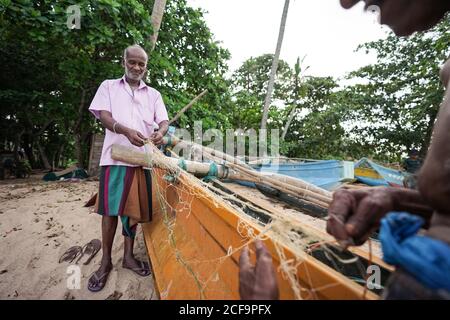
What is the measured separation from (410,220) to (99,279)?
2.30m

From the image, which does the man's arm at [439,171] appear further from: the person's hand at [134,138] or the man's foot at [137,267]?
the man's foot at [137,267]

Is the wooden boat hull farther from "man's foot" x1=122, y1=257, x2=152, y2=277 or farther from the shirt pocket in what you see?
the shirt pocket

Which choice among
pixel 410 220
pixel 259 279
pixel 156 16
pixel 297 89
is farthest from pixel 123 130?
pixel 297 89

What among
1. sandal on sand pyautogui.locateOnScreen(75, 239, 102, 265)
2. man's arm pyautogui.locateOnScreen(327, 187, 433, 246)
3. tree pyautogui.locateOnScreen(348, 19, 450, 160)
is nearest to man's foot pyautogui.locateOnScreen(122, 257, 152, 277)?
sandal on sand pyautogui.locateOnScreen(75, 239, 102, 265)

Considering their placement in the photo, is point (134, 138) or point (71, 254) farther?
point (71, 254)

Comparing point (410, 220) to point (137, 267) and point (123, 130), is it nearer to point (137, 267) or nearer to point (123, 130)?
point (123, 130)

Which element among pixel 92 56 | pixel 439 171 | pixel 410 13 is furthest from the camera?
pixel 92 56

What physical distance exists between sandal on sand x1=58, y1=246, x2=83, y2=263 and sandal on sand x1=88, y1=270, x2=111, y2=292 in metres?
0.67

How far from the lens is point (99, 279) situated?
211 cm

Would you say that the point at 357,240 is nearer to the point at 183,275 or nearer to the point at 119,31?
the point at 183,275

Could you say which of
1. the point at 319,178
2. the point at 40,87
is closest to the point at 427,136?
the point at 319,178

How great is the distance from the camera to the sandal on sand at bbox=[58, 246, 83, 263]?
2635 millimetres

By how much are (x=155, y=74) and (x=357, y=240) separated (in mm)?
6432

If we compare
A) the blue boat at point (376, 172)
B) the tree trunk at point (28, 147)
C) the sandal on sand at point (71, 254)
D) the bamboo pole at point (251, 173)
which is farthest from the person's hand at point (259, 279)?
the tree trunk at point (28, 147)
